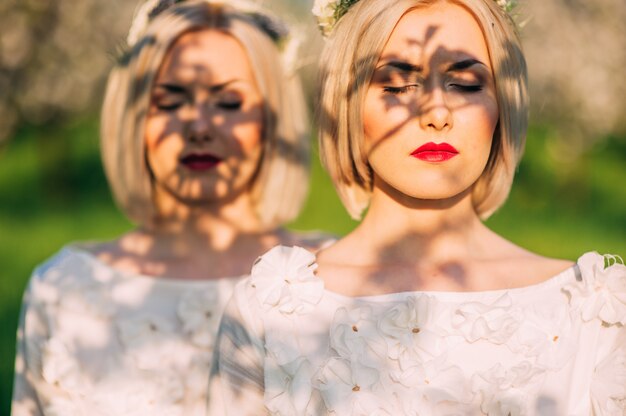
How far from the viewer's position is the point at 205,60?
15.4ft

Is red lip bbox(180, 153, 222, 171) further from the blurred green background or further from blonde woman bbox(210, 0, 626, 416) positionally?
the blurred green background

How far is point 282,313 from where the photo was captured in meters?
3.38

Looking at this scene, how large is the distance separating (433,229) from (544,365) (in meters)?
0.58

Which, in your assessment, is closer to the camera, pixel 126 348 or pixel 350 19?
pixel 350 19

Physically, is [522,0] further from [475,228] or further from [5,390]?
[5,390]

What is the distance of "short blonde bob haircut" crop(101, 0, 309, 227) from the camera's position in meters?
4.77

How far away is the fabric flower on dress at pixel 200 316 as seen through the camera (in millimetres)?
4609

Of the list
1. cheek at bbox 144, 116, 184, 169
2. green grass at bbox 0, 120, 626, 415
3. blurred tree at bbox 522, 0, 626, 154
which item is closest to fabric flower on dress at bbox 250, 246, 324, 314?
cheek at bbox 144, 116, 184, 169

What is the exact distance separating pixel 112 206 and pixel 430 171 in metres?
13.3

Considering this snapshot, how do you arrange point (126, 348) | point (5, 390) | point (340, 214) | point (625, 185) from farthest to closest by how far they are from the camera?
1. point (625, 185)
2. point (340, 214)
3. point (5, 390)
4. point (126, 348)

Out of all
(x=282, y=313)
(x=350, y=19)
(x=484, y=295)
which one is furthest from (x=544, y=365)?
(x=350, y=19)

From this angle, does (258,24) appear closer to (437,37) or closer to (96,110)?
(437,37)

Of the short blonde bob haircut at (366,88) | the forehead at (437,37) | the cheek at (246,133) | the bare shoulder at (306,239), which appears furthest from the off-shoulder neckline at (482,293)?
the bare shoulder at (306,239)

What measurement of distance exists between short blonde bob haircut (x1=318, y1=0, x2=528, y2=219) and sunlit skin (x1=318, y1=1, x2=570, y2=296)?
36 millimetres
